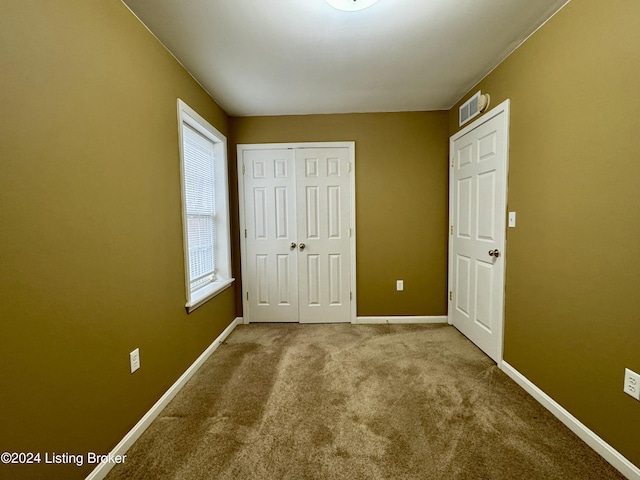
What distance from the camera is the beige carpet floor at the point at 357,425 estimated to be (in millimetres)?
1336

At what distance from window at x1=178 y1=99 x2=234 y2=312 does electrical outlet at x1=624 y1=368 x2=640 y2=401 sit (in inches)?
101

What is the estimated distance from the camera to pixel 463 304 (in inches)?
113

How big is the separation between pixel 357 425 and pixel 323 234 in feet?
6.53

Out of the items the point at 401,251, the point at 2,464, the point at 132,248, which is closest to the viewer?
the point at 2,464

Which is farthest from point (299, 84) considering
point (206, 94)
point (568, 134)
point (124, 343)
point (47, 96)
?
point (124, 343)

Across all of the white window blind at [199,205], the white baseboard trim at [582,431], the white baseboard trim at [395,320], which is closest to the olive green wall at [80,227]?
the white window blind at [199,205]

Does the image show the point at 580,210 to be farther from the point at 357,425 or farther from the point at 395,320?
the point at 395,320

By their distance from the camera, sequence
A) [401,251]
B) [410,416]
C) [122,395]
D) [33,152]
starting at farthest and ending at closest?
[401,251] < [410,416] < [122,395] < [33,152]

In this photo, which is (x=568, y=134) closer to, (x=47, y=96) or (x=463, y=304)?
(x=463, y=304)

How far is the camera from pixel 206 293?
2.46 meters

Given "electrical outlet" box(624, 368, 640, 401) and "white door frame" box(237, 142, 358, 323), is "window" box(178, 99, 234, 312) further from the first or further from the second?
"electrical outlet" box(624, 368, 640, 401)

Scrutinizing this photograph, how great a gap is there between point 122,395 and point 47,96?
4.64 ft

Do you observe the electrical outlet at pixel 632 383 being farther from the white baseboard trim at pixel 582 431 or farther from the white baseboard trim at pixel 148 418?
the white baseboard trim at pixel 148 418

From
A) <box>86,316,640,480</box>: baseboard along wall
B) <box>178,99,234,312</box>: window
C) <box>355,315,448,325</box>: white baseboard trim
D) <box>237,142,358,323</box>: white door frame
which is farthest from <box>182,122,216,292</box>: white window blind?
<box>355,315,448,325</box>: white baseboard trim
